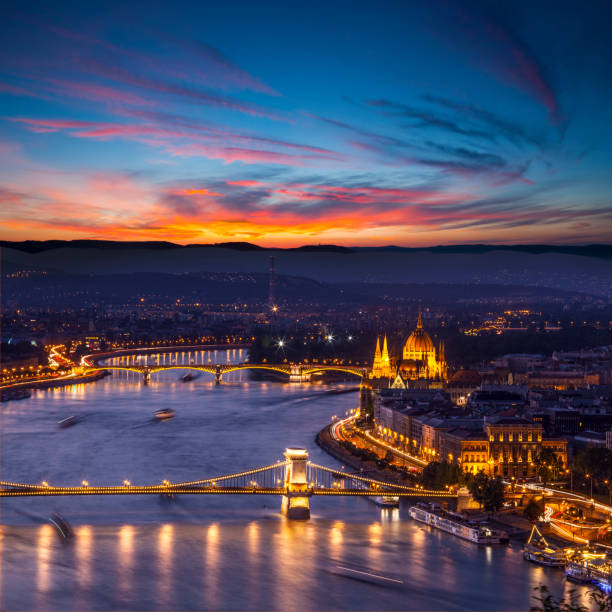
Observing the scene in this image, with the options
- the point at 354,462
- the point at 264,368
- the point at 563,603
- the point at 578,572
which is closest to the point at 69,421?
the point at 354,462

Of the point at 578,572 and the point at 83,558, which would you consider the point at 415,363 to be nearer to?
the point at 578,572

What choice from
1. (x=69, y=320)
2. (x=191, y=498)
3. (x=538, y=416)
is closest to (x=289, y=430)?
(x=538, y=416)

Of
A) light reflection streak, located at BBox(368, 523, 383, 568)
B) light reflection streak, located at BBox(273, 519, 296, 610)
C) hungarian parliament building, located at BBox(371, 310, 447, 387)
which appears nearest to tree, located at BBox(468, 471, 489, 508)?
light reflection streak, located at BBox(368, 523, 383, 568)

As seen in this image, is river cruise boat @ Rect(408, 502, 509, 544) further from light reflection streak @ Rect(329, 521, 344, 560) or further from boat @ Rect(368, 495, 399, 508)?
light reflection streak @ Rect(329, 521, 344, 560)

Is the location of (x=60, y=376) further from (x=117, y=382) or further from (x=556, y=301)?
(x=556, y=301)

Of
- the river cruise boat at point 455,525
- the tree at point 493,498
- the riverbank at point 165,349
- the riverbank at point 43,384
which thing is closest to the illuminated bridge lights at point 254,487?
the river cruise boat at point 455,525

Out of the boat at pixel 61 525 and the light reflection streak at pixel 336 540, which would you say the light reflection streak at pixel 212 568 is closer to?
the light reflection streak at pixel 336 540
